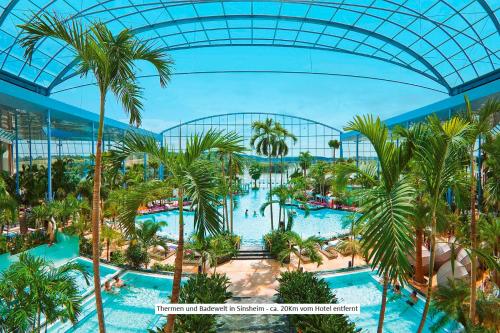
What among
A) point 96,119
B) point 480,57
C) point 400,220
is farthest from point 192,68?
point 400,220

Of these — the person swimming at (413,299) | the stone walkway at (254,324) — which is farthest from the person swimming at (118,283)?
the person swimming at (413,299)

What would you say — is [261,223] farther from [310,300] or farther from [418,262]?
[310,300]

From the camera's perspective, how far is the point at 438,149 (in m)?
3.71

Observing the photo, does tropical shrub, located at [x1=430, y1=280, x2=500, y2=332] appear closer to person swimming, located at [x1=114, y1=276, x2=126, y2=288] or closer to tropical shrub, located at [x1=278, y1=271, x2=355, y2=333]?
tropical shrub, located at [x1=278, y1=271, x2=355, y2=333]

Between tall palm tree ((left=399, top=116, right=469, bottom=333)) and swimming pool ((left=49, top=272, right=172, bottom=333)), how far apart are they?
24.6 ft

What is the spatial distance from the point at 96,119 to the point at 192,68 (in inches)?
413

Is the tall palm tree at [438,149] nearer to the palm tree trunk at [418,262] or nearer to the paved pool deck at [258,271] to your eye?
the palm tree trunk at [418,262]

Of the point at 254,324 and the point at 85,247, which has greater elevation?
the point at 85,247

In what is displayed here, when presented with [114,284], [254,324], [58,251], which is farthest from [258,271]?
[58,251]

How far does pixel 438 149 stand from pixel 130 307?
9.40 meters

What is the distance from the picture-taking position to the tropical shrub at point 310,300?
575cm

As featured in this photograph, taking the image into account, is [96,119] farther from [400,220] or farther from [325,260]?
[400,220]

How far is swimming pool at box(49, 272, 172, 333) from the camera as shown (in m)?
7.93

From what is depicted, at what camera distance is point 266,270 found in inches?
470
